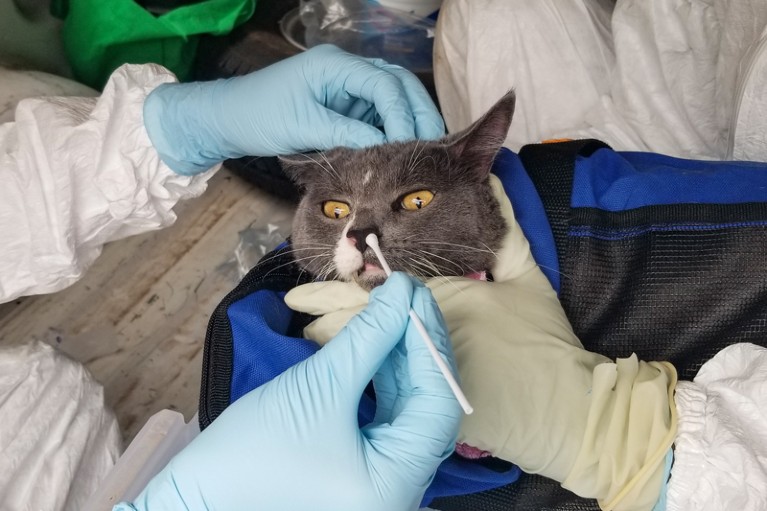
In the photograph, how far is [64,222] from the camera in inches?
49.3

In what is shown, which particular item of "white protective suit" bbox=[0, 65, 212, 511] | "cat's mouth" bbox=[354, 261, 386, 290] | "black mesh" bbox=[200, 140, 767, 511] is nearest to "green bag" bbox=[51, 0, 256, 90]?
"white protective suit" bbox=[0, 65, 212, 511]

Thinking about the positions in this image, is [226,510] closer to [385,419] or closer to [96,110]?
[385,419]

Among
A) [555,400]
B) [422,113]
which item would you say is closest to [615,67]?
[422,113]

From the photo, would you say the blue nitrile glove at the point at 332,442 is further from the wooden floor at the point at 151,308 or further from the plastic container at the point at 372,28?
the plastic container at the point at 372,28

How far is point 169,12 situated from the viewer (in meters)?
1.74

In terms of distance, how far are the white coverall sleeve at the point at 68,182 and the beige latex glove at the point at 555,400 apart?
0.70m

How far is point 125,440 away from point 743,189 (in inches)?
53.9

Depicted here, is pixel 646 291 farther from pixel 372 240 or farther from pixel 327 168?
pixel 327 168

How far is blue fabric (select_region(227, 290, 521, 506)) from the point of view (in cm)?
100

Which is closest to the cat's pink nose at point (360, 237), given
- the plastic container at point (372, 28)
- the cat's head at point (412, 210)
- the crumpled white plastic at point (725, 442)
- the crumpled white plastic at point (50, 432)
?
the cat's head at point (412, 210)

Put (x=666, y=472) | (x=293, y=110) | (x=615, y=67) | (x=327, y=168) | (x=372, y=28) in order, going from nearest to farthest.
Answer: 1. (x=666, y=472)
2. (x=327, y=168)
3. (x=293, y=110)
4. (x=615, y=67)
5. (x=372, y=28)

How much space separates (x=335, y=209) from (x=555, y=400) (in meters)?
0.47

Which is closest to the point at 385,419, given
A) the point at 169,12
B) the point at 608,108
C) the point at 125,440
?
the point at 125,440

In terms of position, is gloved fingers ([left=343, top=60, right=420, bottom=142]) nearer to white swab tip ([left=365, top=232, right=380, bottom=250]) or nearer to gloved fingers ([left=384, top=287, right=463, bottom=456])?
white swab tip ([left=365, top=232, right=380, bottom=250])
